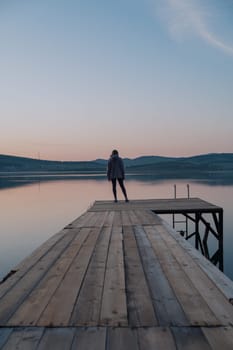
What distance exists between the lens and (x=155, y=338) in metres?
2.42

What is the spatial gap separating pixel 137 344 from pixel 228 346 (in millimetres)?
659

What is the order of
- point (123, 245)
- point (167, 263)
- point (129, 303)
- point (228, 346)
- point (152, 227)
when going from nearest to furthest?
point (228, 346) < point (129, 303) < point (167, 263) < point (123, 245) < point (152, 227)

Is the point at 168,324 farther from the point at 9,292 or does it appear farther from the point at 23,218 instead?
the point at 23,218

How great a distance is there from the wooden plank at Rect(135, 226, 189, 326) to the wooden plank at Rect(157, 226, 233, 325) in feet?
1.01

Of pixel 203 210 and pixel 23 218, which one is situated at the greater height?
pixel 203 210

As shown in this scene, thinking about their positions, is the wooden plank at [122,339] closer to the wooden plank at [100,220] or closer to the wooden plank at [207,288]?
the wooden plank at [207,288]

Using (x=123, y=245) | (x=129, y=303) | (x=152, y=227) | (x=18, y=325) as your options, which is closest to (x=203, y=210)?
(x=152, y=227)

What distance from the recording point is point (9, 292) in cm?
336

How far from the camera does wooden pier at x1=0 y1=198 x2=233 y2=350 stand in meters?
2.43

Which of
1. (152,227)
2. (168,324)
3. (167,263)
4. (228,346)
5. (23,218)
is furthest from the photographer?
(23,218)

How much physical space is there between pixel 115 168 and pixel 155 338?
1019 centimetres

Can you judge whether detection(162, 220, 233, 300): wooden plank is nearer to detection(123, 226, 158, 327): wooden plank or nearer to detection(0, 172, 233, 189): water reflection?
detection(123, 226, 158, 327): wooden plank

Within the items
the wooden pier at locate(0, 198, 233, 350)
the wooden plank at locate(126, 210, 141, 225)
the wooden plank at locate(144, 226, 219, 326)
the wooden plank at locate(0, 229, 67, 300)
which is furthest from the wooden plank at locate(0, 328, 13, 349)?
the wooden plank at locate(126, 210, 141, 225)

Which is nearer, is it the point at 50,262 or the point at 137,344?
the point at 137,344
